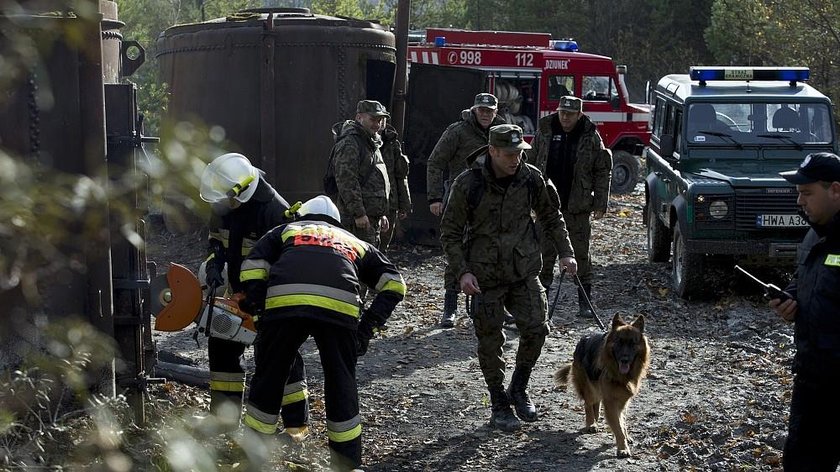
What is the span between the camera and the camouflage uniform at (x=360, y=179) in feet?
30.9

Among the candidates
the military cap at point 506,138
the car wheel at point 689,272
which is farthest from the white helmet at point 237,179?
the car wheel at point 689,272

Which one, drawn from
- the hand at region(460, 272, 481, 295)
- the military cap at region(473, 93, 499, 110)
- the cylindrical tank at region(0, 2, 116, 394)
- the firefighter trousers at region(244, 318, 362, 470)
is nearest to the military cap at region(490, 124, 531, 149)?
the hand at region(460, 272, 481, 295)

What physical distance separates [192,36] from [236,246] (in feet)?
28.6

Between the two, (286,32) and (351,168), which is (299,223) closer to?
(351,168)

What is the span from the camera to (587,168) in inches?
388

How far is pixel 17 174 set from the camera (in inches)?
55.7

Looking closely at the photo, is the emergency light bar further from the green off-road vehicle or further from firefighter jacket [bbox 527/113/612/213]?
firefighter jacket [bbox 527/113/612/213]

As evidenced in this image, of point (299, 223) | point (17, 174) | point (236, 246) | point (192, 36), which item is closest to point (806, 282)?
point (299, 223)

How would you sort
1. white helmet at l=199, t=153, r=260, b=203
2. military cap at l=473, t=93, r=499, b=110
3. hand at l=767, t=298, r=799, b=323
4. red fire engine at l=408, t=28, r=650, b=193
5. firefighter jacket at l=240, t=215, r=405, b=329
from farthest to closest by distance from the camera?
red fire engine at l=408, t=28, r=650, b=193 < military cap at l=473, t=93, r=499, b=110 < white helmet at l=199, t=153, r=260, b=203 < firefighter jacket at l=240, t=215, r=405, b=329 < hand at l=767, t=298, r=799, b=323

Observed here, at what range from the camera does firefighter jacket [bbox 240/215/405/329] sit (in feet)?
17.1

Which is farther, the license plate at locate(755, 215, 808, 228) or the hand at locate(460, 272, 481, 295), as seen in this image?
the license plate at locate(755, 215, 808, 228)

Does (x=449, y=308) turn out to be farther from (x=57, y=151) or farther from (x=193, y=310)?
(x=57, y=151)

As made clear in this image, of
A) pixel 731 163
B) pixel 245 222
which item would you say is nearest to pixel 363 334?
pixel 245 222

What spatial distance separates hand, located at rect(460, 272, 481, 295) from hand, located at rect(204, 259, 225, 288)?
1428mm
